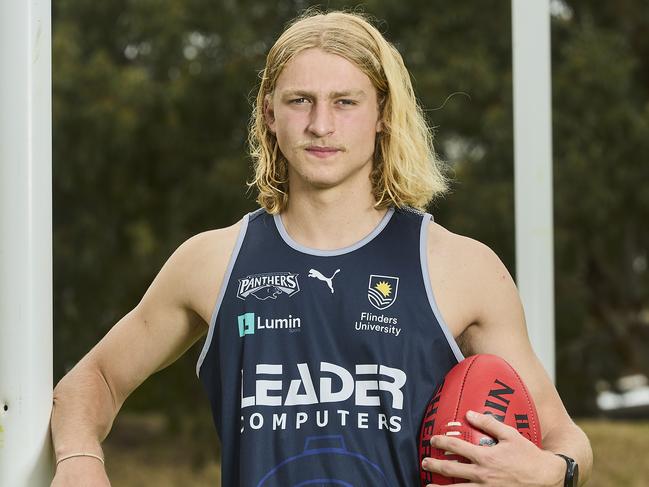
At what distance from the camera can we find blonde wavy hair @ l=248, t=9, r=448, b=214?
2420mm

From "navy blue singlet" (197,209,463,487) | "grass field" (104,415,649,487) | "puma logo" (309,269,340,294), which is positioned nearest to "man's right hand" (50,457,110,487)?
"navy blue singlet" (197,209,463,487)

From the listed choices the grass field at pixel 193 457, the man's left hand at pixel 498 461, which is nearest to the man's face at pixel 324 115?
the man's left hand at pixel 498 461

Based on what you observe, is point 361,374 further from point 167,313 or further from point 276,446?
point 167,313

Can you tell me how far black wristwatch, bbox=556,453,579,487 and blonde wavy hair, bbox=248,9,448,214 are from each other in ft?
2.14

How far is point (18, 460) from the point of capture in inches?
89.7

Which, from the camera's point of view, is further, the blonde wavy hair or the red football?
the blonde wavy hair

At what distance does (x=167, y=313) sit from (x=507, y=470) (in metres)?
0.85

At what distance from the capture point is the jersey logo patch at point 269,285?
2369 mm

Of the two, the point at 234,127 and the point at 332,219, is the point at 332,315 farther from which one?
the point at 234,127

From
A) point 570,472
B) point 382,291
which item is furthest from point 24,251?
point 570,472

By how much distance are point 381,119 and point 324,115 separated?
21cm

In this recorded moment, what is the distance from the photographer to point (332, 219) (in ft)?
8.00

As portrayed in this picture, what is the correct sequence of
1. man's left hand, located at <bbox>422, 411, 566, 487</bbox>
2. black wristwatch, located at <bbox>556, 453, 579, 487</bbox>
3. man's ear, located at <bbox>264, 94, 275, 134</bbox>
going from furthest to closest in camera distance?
man's ear, located at <bbox>264, 94, 275, 134</bbox> → black wristwatch, located at <bbox>556, 453, 579, 487</bbox> → man's left hand, located at <bbox>422, 411, 566, 487</bbox>

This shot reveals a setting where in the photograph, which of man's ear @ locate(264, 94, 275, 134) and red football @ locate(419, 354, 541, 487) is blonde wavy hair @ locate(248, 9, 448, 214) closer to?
man's ear @ locate(264, 94, 275, 134)
